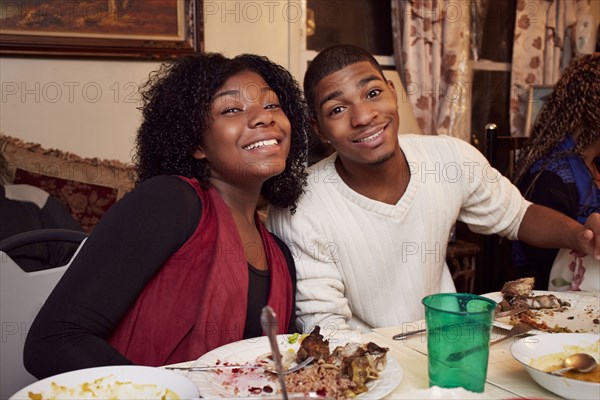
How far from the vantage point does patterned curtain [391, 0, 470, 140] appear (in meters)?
3.41

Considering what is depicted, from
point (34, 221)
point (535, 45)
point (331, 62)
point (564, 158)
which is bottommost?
point (34, 221)

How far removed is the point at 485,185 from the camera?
1821 mm

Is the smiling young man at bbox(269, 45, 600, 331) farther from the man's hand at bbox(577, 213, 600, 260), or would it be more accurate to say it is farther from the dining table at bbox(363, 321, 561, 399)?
the dining table at bbox(363, 321, 561, 399)

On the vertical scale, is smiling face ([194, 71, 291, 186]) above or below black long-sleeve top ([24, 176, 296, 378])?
above

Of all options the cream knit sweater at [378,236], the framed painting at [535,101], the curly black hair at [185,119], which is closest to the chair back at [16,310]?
the curly black hair at [185,119]

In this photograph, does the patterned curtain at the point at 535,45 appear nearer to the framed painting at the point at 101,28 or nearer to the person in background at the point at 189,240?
the framed painting at the point at 101,28

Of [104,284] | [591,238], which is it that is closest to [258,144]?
[104,284]

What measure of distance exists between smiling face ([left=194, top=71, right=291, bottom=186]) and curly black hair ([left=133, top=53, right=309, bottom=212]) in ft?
0.07

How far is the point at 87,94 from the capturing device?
2.86 metres

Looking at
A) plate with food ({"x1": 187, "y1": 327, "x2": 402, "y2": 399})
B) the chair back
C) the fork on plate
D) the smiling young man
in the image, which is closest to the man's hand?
the smiling young man

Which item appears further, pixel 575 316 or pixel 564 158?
pixel 564 158

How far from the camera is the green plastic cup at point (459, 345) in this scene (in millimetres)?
870

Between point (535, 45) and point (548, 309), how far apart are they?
2980 mm

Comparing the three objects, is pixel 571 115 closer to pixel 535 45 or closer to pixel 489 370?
pixel 489 370
